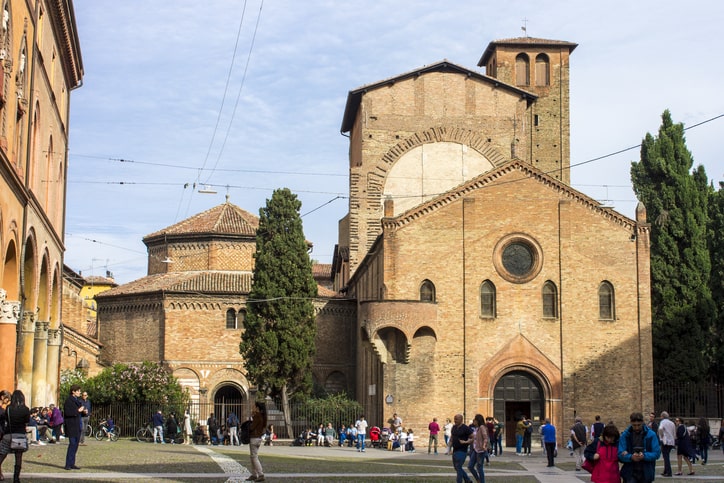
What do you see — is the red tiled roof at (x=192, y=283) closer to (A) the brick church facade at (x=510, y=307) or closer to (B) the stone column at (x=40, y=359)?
(A) the brick church facade at (x=510, y=307)

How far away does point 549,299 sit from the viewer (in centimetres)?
3756

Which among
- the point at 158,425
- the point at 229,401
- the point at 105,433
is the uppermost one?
the point at 229,401

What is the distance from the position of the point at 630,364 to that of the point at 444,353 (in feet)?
22.8

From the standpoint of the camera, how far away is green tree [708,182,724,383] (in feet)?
138

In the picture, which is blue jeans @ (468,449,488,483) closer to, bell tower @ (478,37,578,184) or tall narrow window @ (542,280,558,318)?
tall narrow window @ (542,280,558,318)

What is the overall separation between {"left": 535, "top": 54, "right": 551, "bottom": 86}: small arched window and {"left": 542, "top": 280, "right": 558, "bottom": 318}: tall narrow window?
19.2 m

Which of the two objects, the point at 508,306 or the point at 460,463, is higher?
the point at 508,306

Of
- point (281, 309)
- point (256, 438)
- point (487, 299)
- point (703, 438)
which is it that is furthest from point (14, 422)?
point (281, 309)

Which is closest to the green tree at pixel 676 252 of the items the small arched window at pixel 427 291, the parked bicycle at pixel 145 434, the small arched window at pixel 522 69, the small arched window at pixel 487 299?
the small arched window at pixel 487 299

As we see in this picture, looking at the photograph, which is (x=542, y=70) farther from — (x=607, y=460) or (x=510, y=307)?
(x=607, y=460)

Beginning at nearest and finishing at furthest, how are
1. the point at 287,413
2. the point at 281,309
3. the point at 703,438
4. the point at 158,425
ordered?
1. the point at 703,438
2. the point at 158,425
3. the point at 287,413
4. the point at 281,309

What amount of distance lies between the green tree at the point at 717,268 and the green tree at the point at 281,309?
16.7m

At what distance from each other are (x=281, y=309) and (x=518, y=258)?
30.9 ft

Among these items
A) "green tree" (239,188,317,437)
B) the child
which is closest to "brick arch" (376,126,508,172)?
"green tree" (239,188,317,437)
